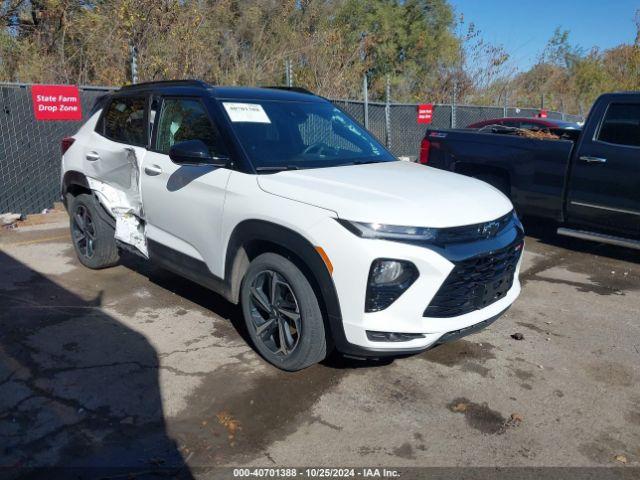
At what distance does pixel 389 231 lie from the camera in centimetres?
303

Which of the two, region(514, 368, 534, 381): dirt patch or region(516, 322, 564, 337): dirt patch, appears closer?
region(514, 368, 534, 381): dirt patch

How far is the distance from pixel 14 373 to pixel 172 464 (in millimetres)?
1518

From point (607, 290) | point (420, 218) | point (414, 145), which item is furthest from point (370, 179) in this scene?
point (414, 145)

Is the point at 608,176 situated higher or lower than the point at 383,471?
higher

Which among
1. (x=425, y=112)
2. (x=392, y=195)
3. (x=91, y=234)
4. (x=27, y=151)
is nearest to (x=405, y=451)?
(x=392, y=195)

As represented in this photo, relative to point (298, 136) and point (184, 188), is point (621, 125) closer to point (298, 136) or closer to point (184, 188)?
point (298, 136)

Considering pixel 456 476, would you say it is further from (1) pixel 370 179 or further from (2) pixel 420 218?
(1) pixel 370 179

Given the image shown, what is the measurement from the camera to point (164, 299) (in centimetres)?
498

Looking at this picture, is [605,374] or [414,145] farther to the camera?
[414,145]

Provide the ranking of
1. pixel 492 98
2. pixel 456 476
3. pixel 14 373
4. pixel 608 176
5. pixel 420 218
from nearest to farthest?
pixel 456 476 → pixel 420 218 → pixel 14 373 → pixel 608 176 → pixel 492 98

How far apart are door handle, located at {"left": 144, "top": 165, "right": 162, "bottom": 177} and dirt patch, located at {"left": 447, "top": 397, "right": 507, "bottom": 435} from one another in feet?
9.09

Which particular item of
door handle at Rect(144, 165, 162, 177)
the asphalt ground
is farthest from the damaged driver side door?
the asphalt ground

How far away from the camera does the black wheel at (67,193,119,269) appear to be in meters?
5.40

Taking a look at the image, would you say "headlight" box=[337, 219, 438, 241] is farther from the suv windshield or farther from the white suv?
the suv windshield
